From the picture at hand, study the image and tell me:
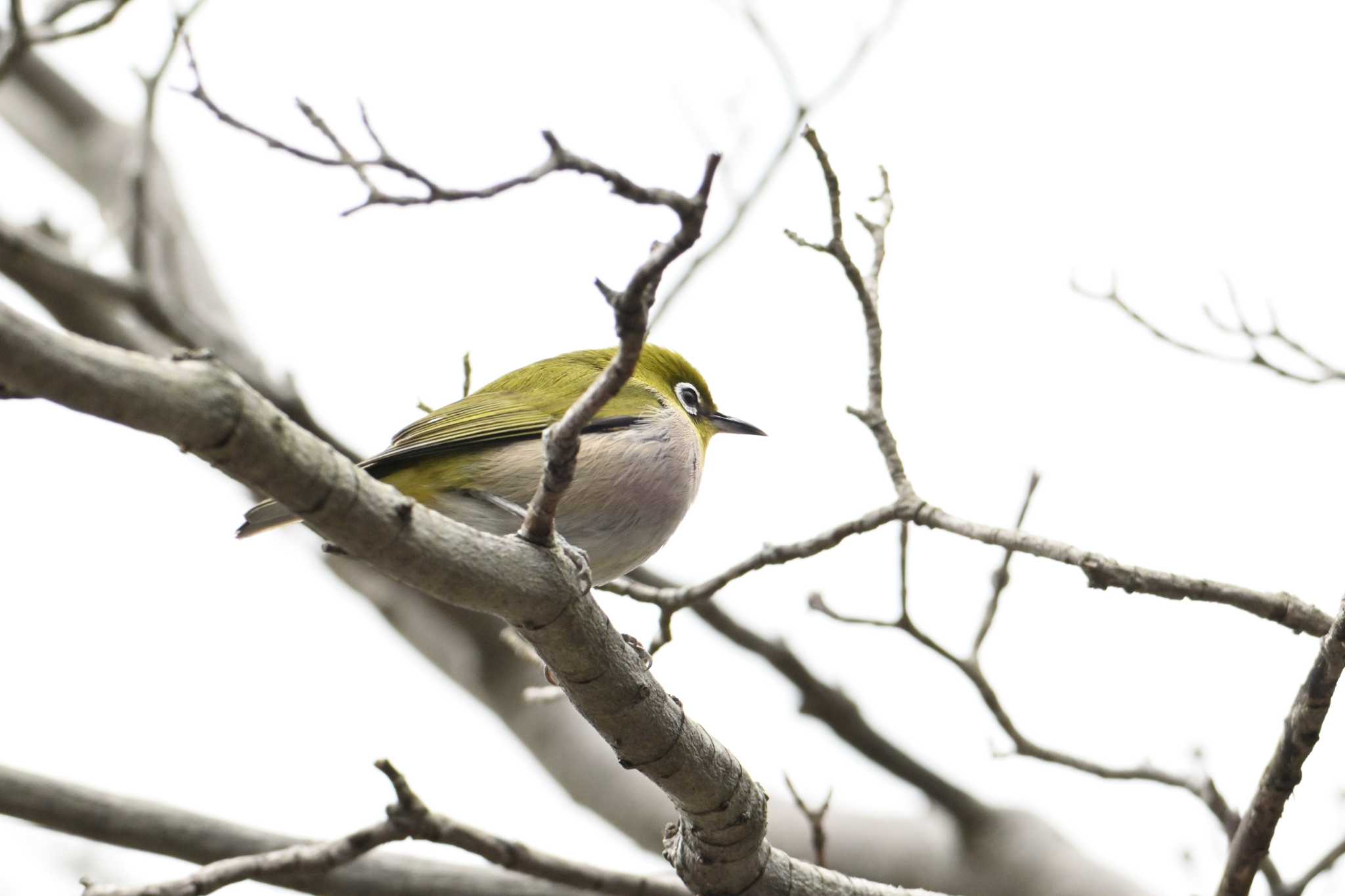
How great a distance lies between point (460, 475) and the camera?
522cm

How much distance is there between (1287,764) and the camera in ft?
12.0

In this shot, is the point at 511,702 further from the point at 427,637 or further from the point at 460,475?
the point at 460,475

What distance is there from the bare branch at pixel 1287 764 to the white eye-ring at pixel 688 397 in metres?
3.95

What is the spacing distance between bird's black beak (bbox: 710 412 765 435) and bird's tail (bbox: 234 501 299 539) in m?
2.95

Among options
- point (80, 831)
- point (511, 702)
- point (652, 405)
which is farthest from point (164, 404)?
point (511, 702)

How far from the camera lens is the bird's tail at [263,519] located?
193 inches

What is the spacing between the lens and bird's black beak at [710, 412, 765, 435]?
7.33m

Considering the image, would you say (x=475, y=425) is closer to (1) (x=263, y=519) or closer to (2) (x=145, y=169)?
(1) (x=263, y=519)

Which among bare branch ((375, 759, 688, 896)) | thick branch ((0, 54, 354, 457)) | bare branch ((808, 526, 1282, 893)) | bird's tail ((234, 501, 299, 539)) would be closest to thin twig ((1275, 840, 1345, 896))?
bare branch ((808, 526, 1282, 893))

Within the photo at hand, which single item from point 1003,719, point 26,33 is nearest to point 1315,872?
point 1003,719

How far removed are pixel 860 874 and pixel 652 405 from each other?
420 centimetres

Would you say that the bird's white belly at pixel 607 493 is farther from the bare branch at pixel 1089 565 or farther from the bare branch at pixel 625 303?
the bare branch at pixel 625 303

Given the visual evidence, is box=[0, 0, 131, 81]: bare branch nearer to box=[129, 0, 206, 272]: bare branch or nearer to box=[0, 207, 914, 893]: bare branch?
box=[129, 0, 206, 272]: bare branch

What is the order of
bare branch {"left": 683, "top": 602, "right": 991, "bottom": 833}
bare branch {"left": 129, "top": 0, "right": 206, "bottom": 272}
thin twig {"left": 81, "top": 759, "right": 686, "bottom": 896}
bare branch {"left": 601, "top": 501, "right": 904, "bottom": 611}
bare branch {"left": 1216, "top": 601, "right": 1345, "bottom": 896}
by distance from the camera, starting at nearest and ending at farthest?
bare branch {"left": 1216, "top": 601, "right": 1345, "bottom": 896} → thin twig {"left": 81, "top": 759, "right": 686, "bottom": 896} → bare branch {"left": 601, "top": 501, "right": 904, "bottom": 611} → bare branch {"left": 129, "top": 0, "right": 206, "bottom": 272} → bare branch {"left": 683, "top": 602, "right": 991, "bottom": 833}
